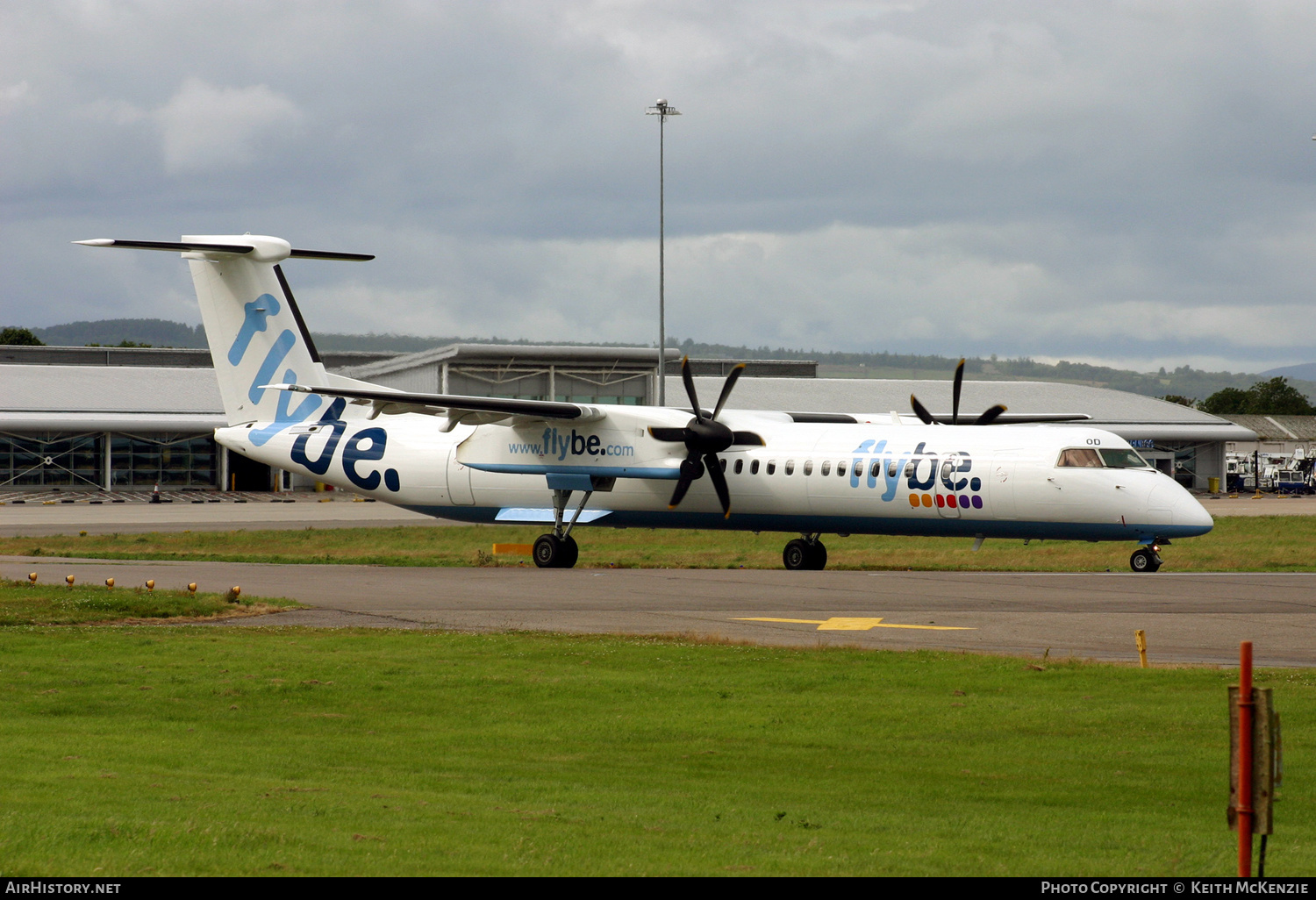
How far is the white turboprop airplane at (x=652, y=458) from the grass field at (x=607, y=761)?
537 inches

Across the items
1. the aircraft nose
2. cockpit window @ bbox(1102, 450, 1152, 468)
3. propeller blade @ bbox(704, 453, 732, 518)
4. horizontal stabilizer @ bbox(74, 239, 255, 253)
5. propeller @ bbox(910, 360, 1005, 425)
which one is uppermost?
horizontal stabilizer @ bbox(74, 239, 255, 253)

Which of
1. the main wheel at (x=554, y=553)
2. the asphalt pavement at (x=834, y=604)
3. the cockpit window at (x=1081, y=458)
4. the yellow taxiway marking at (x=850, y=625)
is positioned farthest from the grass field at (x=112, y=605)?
the cockpit window at (x=1081, y=458)

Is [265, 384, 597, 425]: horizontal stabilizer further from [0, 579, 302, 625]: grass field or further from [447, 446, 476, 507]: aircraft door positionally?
[0, 579, 302, 625]: grass field

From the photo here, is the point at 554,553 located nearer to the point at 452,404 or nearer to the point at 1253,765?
the point at 452,404

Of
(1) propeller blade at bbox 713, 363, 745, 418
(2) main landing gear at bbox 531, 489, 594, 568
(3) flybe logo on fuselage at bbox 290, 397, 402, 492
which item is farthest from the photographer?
(3) flybe logo on fuselage at bbox 290, 397, 402, 492

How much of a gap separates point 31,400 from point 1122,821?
81130mm

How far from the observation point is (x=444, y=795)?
31.1 feet

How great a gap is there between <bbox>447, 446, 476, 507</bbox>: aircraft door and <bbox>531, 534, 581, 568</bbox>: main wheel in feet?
9.16

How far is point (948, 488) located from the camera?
29844 millimetres

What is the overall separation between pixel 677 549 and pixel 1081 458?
14.7 metres

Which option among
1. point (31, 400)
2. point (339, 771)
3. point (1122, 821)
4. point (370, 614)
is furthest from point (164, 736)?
point (31, 400)

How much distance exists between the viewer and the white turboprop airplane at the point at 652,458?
2934 cm

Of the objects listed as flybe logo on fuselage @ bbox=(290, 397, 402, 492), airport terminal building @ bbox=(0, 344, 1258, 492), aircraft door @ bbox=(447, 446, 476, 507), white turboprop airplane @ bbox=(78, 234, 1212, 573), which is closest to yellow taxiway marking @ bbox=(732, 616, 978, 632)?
white turboprop airplane @ bbox=(78, 234, 1212, 573)

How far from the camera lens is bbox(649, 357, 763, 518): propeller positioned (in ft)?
104
